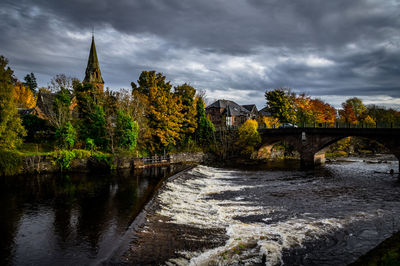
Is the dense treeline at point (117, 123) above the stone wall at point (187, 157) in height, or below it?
above

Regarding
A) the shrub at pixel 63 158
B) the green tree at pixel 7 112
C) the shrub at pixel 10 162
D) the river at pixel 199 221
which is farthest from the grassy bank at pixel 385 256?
the green tree at pixel 7 112

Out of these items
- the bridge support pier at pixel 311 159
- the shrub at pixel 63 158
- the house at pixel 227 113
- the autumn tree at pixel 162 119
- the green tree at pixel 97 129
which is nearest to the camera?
the shrub at pixel 63 158

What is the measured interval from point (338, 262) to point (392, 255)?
5474 mm

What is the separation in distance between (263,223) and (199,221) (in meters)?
4.09

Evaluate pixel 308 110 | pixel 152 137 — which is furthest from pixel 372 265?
pixel 308 110

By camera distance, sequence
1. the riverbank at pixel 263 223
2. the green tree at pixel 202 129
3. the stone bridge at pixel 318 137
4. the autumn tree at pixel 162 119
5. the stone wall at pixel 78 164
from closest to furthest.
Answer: the riverbank at pixel 263 223 → the stone wall at pixel 78 164 → the stone bridge at pixel 318 137 → the autumn tree at pixel 162 119 → the green tree at pixel 202 129

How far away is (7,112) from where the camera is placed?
114ft

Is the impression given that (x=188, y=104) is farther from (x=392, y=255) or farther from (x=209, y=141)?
(x=392, y=255)

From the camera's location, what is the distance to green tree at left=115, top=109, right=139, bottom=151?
140 ft

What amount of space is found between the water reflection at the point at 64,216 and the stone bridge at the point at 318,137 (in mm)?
29019

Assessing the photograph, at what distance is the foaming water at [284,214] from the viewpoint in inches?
501

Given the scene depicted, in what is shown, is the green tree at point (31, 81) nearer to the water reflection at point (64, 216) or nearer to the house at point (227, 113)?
the house at point (227, 113)

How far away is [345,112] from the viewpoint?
92.0 m

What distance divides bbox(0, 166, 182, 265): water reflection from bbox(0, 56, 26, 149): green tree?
606 cm
